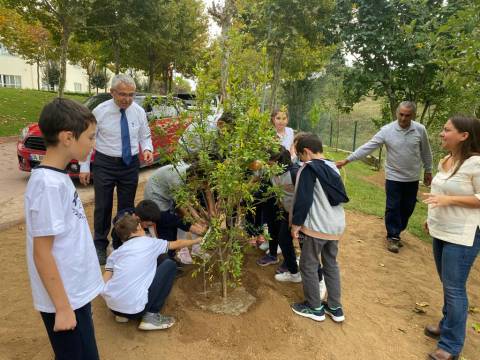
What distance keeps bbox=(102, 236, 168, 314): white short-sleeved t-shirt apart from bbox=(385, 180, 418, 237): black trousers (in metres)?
3.42

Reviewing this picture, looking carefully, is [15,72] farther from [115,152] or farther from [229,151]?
[229,151]

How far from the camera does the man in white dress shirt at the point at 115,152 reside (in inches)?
145

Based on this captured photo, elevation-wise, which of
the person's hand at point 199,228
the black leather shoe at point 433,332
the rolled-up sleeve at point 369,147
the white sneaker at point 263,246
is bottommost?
the black leather shoe at point 433,332

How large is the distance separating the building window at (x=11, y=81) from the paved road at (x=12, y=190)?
2978 centimetres

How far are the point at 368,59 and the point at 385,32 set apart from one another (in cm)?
74

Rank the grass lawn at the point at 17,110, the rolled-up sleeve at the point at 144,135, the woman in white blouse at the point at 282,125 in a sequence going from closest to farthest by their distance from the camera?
the rolled-up sleeve at the point at 144,135 → the woman in white blouse at the point at 282,125 → the grass lawn at the point at 17,110

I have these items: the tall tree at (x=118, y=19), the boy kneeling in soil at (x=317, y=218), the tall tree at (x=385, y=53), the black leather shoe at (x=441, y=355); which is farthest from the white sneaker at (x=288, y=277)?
the tall tree at (x=118, y=19)

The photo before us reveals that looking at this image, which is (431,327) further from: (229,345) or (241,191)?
(241,191)

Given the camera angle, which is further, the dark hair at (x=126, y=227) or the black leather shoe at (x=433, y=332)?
the black leather shoe at (x=433, y=332)

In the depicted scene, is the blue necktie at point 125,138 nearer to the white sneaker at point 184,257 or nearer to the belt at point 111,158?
the belt at point 111,158

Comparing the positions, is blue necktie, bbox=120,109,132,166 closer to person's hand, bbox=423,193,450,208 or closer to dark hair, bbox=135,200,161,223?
dark hair, bbox=135,200,161,223

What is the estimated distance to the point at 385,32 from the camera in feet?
26.9

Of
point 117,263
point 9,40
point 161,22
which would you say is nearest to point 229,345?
point 117,263

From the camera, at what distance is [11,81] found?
113 feet
